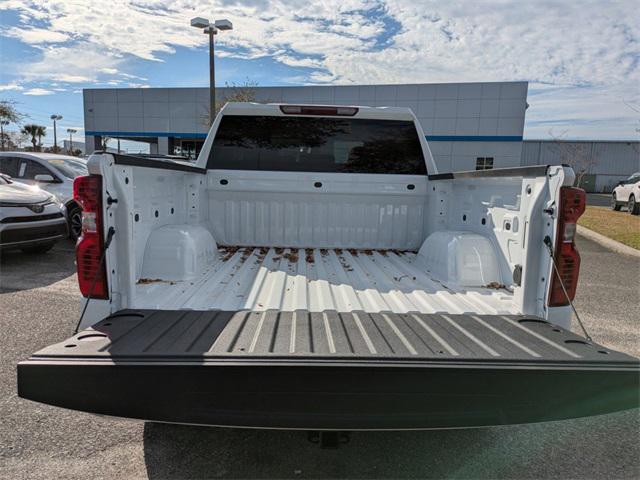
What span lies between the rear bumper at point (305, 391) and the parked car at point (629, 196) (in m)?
20.7

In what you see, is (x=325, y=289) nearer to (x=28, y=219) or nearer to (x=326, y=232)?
(x=326, y=232)

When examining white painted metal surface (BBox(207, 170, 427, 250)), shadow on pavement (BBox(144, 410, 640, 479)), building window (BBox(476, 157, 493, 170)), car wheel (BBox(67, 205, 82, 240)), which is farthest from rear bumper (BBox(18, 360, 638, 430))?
building window (BBox(476, 157, 493, 170))

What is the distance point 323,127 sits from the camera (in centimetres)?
455

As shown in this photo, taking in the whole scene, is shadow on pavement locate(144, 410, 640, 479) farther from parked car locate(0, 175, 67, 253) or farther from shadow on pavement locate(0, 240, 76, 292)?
parked car locate(0, 175, 67, 253)

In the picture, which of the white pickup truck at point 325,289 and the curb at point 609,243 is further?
the curb at point 609,243

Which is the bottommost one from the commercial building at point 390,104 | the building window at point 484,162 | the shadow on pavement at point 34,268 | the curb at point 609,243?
the shadow on pavement at point 34,268

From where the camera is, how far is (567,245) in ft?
8.23

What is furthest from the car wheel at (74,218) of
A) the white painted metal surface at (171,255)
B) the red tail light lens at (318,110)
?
the white painted metal surface at (171,255)

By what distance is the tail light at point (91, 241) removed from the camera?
7.79 ft

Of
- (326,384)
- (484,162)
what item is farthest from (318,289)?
(484,162)

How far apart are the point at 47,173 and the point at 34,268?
309 cm

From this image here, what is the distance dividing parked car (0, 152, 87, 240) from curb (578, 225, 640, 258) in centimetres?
1226

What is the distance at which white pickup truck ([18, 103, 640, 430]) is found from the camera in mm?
1852

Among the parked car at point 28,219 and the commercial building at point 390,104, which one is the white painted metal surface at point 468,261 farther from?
the commercial building at point 390,104
